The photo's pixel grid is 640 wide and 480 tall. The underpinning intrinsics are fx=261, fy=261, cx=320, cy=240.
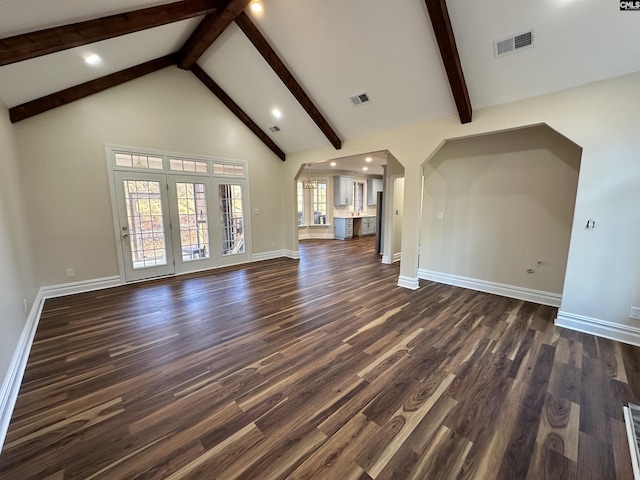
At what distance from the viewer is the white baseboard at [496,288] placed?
3768 mm

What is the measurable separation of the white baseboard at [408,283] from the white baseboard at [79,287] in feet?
16.3

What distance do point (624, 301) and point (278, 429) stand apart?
375cm

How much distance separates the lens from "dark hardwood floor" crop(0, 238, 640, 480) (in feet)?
4.99

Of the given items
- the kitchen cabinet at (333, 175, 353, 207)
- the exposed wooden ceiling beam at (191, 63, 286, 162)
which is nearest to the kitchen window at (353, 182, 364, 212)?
the kitchen cabinet at (333, 175, 353, 207)

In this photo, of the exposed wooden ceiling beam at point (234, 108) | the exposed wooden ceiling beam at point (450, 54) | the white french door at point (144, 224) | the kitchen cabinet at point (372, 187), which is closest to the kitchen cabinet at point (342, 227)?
the kitchen cabinet at point (372, 187)

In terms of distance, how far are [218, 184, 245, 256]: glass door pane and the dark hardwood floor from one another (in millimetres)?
2512

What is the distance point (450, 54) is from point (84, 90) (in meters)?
5.21

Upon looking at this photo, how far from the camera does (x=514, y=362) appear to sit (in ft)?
8.06

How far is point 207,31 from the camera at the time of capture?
3896mm

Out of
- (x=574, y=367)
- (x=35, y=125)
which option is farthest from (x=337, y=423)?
(x=35, y=125)

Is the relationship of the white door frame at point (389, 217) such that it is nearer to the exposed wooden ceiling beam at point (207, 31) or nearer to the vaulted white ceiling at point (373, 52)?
the vaulted white ceiling at point (373, 52)

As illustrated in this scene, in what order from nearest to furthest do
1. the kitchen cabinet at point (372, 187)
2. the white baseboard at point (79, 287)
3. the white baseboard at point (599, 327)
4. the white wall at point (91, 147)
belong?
the white baseboard at point (599, 327), the white wall at point (91, 147), the white baseboard at point (79, 287), the kitchen cabinet at point (372, 187)

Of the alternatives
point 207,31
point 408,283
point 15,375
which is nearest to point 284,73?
point 207,31

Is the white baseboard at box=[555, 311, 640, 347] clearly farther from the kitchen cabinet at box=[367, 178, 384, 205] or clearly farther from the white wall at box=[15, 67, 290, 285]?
the kitchen cabinet at box=[367, 178, 384, 205]
